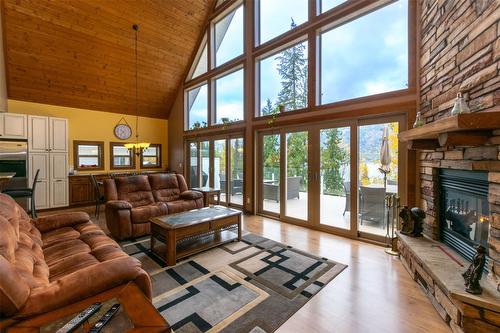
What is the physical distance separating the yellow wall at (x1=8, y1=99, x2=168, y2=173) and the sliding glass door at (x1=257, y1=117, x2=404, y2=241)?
474 cm

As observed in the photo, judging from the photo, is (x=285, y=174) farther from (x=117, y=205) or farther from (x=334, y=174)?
(x=117, y=205)

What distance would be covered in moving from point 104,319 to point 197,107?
707 cm

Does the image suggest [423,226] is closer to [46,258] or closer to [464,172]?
[464,172]

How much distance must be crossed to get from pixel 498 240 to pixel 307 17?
171 inches

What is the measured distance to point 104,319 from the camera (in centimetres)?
106

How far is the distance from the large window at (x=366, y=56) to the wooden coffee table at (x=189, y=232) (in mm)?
2722

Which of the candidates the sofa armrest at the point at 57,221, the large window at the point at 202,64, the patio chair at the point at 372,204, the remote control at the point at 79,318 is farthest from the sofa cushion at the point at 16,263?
the large window at the point at 202,64

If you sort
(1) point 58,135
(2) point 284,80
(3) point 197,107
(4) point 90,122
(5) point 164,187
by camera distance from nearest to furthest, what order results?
1. (5) point 164,187
2. (2) point 284,80
3. (1) point 58,135
4. (4) point 90,122
5. (3) point 197,107

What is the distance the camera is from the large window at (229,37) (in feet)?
19.5

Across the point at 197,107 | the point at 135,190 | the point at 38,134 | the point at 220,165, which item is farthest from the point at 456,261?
the point at 38,134

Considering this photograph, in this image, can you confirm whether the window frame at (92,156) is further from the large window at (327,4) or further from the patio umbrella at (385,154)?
the patio umbrella at (385,154)

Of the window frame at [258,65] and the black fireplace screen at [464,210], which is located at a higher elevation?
the window frame at [258,65]

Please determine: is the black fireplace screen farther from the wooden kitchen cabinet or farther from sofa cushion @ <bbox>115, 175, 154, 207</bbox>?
the wooden kitchen cabinet

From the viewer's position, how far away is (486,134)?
1.91 metres
